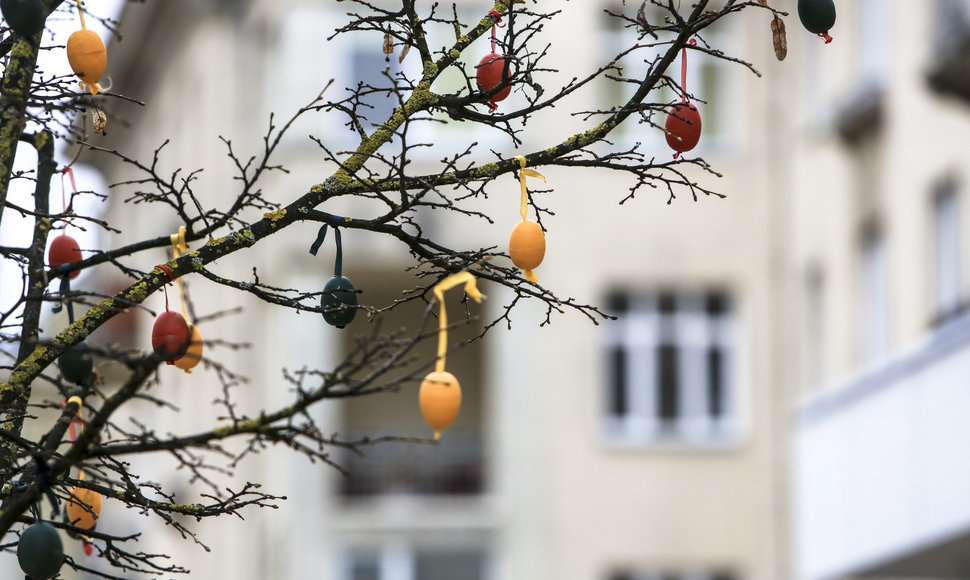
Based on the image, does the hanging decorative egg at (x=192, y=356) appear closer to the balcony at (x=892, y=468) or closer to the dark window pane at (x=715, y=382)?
the balcony at (x=892, y=468)

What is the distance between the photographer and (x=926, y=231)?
18453 mm

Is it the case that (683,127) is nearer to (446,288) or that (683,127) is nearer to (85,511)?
A: (446,288)

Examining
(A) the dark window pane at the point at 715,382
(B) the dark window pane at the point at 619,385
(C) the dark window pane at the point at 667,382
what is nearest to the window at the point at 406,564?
(B) the dark window pane at the point at 619,385

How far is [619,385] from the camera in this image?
25047mm

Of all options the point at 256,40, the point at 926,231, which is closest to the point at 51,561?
the point at 926,231

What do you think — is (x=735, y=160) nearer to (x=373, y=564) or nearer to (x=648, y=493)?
(x=648, y=493)

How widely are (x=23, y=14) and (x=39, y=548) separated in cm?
180

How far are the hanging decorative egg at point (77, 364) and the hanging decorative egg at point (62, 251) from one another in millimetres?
593

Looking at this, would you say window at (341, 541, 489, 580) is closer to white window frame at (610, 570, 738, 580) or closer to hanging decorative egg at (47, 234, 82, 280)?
white window frame at (610, 570, 738, 580)

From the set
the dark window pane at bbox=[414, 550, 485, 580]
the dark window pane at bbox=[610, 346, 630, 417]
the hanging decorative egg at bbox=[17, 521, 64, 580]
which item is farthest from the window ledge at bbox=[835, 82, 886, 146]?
the hanging decorative egg at bbox=[17, 521, 64, 580]

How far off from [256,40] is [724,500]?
9743mm

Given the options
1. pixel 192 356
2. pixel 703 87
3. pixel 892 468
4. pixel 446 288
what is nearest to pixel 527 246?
pixel 446 288

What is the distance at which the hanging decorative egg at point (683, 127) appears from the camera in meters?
6.12

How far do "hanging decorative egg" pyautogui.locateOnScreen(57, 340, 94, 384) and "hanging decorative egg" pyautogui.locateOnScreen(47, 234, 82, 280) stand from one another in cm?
59
